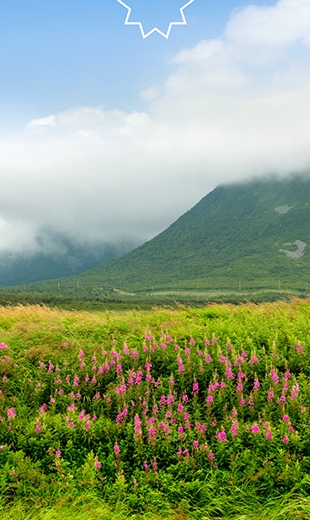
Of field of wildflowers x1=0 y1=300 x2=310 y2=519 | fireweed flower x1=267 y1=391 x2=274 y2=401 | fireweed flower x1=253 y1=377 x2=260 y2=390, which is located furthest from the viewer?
fireweed flower x1=253 y1=377 x2=260 y2=390

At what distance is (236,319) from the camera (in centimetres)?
1264

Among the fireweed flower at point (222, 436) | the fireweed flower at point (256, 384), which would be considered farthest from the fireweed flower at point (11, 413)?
the fireweed flower at point (256, 384)

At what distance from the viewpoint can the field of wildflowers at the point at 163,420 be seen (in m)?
6.46

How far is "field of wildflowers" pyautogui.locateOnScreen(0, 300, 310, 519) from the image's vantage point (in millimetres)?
6457

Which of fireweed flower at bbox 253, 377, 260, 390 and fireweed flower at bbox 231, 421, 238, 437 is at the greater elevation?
fireweed flower at bbox 253, 377, 260, 390

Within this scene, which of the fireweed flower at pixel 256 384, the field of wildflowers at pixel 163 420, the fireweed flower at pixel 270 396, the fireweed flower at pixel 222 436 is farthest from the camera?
the fireweed flower at pixel 256 384

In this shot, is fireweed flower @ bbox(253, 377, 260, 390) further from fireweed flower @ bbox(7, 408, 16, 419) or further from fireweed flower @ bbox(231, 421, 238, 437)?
fireweed flower @ bbox(7, 408, 16, 419)

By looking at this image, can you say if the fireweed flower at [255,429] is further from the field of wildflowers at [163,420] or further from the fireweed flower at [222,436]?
the fireweed flower at [222,436]

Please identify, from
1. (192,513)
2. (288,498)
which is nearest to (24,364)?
(192,513)

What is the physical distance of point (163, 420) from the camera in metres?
7.66

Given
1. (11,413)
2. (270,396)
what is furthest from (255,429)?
(11,413)

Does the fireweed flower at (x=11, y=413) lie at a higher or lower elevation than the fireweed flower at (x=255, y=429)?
higher

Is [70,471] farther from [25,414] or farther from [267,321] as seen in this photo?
[267,321]

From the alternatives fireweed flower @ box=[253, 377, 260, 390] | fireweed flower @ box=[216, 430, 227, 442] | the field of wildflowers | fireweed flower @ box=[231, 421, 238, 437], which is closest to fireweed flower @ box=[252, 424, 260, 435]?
the field of wildflowers
